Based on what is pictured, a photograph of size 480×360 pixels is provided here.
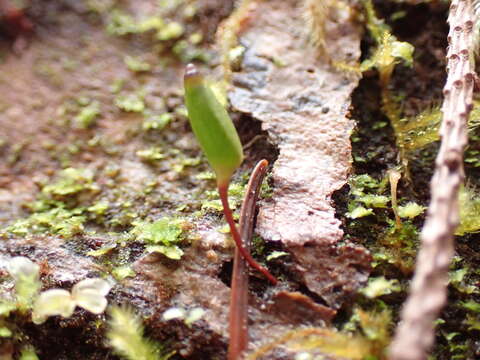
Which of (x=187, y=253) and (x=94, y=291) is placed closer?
(x=94, y=291)

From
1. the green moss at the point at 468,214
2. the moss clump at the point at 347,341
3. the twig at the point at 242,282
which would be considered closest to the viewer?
the moss clump at the point at 347,341

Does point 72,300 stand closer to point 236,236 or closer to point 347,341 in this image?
point 236,236

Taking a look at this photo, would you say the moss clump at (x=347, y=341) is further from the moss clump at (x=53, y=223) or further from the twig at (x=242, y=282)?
the moss clump at (x=53, y=223)

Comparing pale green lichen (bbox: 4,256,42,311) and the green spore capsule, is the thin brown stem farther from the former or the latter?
pale green lichen (bbox: 4,256,42,311)

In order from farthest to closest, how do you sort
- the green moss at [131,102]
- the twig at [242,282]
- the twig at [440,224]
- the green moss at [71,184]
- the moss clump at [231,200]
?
1. the green moss at [131,102]
2. the green moss at [71,184]
3. the moss clump at [231,200]
4. the twig at [242,282]
5. the twig at [440,224]

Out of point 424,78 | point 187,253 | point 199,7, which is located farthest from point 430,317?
point 199,7

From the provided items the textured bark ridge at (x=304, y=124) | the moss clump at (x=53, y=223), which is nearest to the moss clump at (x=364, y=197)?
the textured bark ridge at (x=304, y=124)

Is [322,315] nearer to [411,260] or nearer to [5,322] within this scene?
[411,260]
